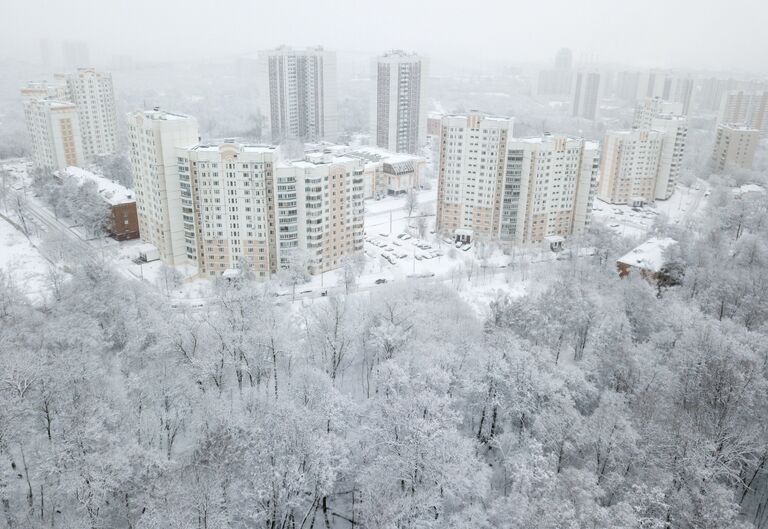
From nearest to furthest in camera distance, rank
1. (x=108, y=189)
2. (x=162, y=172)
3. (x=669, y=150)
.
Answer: (x=162, y=172) → (x=108, y=189) → (x=669, y=150)

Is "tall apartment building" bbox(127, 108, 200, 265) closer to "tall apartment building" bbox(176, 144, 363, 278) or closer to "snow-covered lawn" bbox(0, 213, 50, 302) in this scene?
"tall apartment building" bbox(176, 144, 363, 278)

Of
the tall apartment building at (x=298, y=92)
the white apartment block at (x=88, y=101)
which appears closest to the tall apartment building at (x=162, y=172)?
the white apartment block at (x=88, y=101)

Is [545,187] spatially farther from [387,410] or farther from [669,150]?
[387,410]

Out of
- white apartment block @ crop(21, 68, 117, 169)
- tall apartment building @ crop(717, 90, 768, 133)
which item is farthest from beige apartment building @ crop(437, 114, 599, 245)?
tall apartment building @ crop(717, 90, 768, 133)

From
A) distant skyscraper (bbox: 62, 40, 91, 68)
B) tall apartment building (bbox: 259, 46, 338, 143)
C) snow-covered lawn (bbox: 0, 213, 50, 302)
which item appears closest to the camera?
snow-covered lawn (bbox: 0, 213, 50, 302)

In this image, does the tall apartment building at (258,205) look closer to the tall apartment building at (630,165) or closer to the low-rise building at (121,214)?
the low-rise building at (121,214)

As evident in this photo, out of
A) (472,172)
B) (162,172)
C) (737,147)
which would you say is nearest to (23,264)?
(162,172)

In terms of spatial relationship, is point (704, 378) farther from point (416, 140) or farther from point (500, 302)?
point (416, 140)
